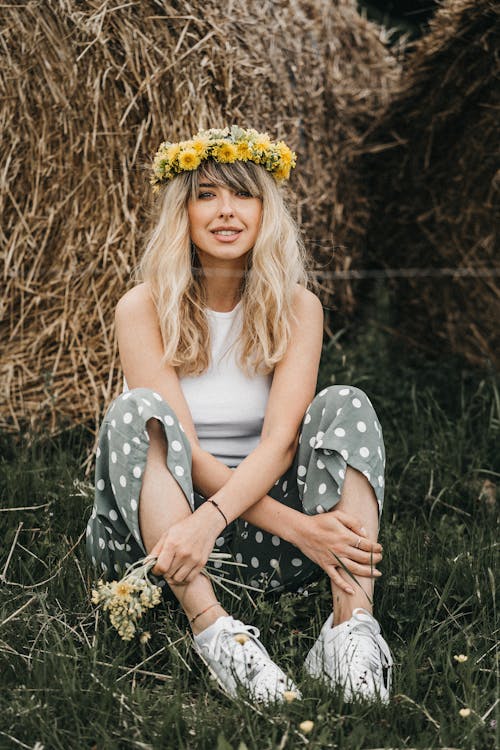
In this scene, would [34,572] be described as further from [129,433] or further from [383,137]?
[383,137]

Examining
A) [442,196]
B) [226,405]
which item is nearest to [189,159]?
[226,405]

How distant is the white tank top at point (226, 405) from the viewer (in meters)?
1.98

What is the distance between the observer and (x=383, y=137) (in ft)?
10.6

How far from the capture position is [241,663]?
4.94 ft

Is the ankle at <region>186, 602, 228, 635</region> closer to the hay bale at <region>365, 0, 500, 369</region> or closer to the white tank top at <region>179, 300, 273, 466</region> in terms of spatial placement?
the white tank top at <region>179, 300, 273, 466</region>

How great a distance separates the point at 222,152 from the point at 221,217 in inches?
5.7

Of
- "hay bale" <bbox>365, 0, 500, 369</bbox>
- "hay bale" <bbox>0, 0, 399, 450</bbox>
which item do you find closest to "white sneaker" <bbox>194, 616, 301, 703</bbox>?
"hay bale" <bbox>0, 0, 399, 450</bbox>

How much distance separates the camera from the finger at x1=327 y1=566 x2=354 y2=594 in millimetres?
1676

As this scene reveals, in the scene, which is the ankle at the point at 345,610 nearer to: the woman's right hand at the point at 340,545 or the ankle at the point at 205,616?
the woman's right hand at the point at 340,545

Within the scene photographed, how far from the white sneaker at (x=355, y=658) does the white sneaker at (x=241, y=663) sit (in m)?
0.07

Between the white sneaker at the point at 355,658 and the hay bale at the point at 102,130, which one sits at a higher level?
the hay bale at the point at 102,130

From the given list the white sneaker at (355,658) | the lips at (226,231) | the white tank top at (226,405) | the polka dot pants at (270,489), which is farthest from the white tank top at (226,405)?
the white sneaker at (355,658)

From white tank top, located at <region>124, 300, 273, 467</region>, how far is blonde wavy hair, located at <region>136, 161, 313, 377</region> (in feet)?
0.07

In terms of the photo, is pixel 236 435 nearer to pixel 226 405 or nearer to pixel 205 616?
→ pixel 226 405
